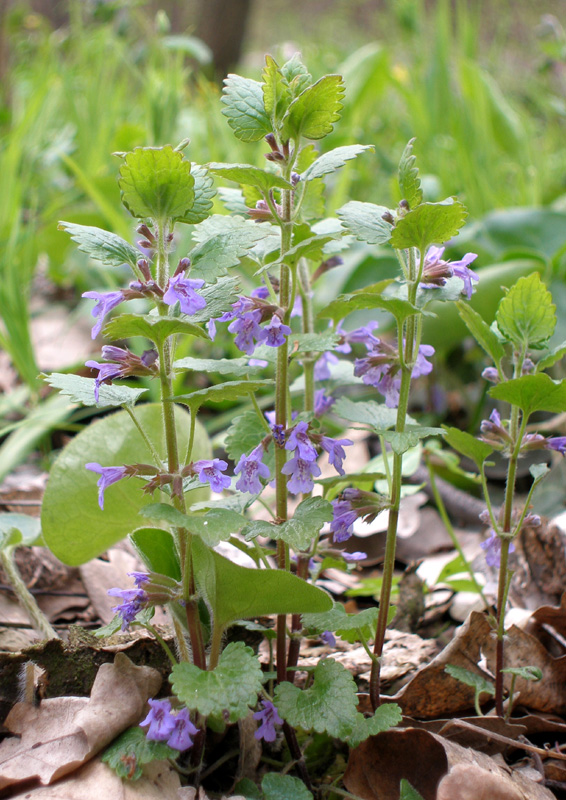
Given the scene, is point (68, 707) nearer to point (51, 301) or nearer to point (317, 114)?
point (317, 114)

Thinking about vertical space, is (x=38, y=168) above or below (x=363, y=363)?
above

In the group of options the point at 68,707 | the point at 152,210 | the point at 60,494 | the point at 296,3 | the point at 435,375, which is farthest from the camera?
the point at 296,3

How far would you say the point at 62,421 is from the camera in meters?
2.05

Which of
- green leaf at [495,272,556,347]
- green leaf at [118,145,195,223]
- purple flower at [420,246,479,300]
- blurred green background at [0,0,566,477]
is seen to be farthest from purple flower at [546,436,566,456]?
blurred green background at [0,0,566,477]

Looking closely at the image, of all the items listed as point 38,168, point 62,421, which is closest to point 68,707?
point 62,421

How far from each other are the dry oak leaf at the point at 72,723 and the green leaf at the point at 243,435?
0.99 feet

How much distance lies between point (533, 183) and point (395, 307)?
6.60 feet

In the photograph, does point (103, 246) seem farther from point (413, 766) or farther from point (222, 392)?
point (413, 766)

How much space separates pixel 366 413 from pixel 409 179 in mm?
332

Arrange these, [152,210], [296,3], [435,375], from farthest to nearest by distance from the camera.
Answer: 1. [296,3]
2. [435,375]
3. [152,210]

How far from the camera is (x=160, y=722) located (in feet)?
2.57

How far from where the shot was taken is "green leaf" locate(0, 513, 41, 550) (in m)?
1.03

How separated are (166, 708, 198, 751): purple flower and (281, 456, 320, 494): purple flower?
0.91 feet

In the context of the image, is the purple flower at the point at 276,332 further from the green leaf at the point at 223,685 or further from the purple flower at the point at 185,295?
the green leaf at the point at 223,685
